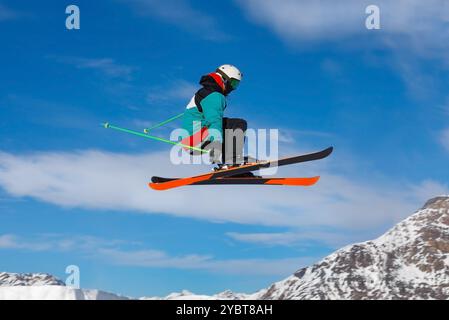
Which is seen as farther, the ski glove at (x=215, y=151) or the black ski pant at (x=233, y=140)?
the ski glove at (x=215, y=151)

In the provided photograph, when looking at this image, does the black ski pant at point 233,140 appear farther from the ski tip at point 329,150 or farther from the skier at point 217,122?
the ski tip at point 329,150

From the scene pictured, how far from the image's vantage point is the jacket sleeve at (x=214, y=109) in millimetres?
19109

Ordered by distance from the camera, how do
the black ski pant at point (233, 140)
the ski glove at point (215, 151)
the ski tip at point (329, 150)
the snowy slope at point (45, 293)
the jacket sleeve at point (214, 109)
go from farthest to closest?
1. the ski tip at point (329, 150)
2. the ski glove at point (215, 151)
3. the black ski pant at point (233, 140)
4. the jacket sleeve at point (214, 109)
5. the snowy slope at point (45, 293)

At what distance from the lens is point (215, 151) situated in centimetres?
2017

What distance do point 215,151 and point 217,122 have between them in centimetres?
132

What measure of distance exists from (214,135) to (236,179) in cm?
216

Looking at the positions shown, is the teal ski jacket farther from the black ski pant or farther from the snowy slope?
the snowy slope

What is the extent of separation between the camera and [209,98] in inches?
754

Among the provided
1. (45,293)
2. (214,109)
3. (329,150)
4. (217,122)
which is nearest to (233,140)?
(217,122)

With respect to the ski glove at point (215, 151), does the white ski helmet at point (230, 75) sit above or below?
above

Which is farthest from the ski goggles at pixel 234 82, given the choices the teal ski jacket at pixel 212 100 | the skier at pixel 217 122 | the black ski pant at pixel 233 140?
the black ski pant at pixel 233 140

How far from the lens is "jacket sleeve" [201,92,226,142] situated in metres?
19.1
